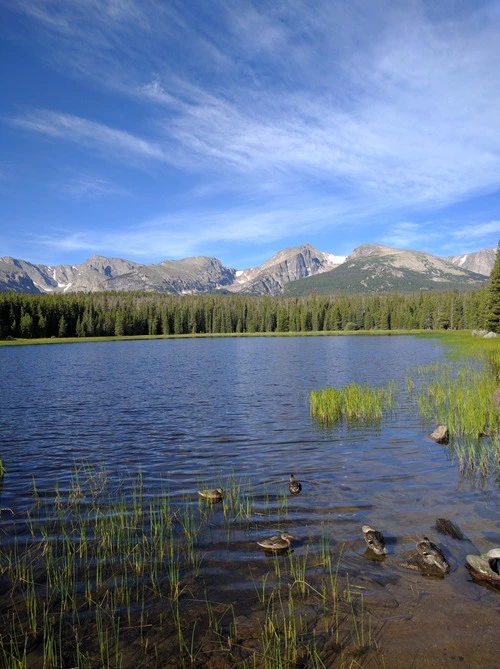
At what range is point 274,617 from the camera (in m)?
7.90

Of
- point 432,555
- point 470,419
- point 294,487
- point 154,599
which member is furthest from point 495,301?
point 154,599

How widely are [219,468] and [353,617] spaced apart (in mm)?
9838

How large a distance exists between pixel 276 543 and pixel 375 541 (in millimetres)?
2210

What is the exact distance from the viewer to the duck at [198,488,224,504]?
44.0 ft

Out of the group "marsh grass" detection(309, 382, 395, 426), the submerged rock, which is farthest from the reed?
"marsh grass" detection(309, 382, 395, 426)

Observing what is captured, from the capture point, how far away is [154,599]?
8.61 m

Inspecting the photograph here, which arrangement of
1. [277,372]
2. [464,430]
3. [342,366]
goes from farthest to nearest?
[342,366] → [277,372] → [464,430]

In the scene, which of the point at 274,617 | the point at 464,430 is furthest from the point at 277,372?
A: the point at 274,617

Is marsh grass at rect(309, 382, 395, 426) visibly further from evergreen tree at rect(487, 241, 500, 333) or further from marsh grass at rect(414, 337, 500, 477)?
evergreen tree at rect(487, 241, 500, 333)

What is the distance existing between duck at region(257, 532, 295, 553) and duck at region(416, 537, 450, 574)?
284cm

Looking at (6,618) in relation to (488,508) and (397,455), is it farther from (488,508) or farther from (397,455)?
(397,455)

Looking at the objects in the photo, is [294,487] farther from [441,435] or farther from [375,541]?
[441,435]

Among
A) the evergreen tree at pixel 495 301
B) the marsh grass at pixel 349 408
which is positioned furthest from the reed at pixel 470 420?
the evergreen tree at pixel 495 301

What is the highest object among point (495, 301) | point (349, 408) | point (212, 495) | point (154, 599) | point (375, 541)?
point (495, 301)
